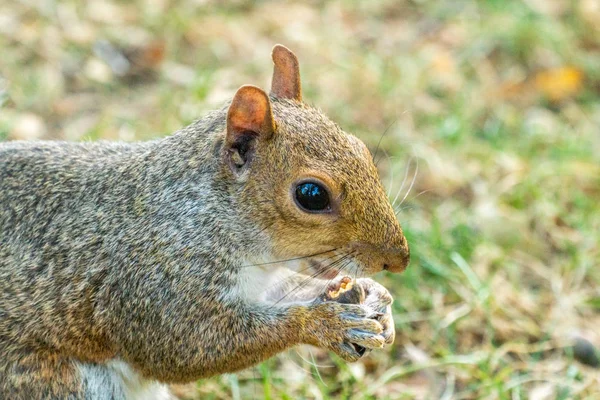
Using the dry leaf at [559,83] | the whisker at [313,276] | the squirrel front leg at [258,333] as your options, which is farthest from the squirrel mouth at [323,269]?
the dry leaf at [559,83]

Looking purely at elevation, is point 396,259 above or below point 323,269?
above

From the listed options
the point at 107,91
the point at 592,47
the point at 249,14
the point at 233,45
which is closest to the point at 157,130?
the point at 107,91

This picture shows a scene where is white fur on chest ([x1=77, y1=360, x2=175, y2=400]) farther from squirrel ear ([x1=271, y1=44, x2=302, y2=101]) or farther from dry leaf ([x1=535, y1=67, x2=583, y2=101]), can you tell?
dry leaf ([x1=535, y1=67, x2=583, y2=101])

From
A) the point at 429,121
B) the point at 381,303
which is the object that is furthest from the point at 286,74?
the point at 429,121

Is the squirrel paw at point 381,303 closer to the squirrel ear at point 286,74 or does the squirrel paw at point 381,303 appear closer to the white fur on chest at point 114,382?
the squirrel ear at point 286,74

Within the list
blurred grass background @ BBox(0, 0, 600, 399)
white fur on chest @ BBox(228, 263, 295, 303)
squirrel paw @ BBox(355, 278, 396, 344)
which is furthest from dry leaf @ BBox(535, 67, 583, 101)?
white fur on chest @ BBox(228, 263, 295, 303)

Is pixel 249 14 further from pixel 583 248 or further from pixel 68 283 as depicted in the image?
pixel 68 283

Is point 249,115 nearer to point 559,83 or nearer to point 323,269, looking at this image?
point 323,269
